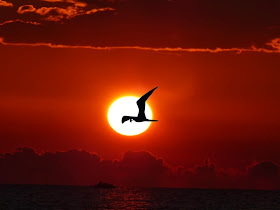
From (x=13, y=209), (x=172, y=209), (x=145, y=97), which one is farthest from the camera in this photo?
(x=172, y=209)

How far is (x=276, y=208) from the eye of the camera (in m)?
172

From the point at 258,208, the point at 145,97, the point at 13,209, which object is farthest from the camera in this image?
the point at 258,208

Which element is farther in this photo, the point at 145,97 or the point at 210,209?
the point at 210,209

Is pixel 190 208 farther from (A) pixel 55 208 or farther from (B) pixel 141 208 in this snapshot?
(A) pixel 55 208

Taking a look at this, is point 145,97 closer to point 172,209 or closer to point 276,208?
point 172,209

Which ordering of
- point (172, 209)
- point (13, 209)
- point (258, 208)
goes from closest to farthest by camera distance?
point (13, 209) → point (172, 209) → point (258, 208)

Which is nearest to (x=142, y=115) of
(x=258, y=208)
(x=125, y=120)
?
(x=125, y=120)

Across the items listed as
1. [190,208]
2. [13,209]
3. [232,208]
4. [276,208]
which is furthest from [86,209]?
[276,208]

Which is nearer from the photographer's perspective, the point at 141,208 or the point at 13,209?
the point at 13,209

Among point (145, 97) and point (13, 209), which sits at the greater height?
point (145, 97)

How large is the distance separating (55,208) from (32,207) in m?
6.23

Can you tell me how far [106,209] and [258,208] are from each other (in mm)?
40110

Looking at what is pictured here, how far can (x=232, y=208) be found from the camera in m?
168

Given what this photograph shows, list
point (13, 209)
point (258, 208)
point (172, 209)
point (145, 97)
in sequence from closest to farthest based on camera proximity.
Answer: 1. point (145, 97)
2. point (13, 209)
3. point (172, 209)
4. point (258, 208)
